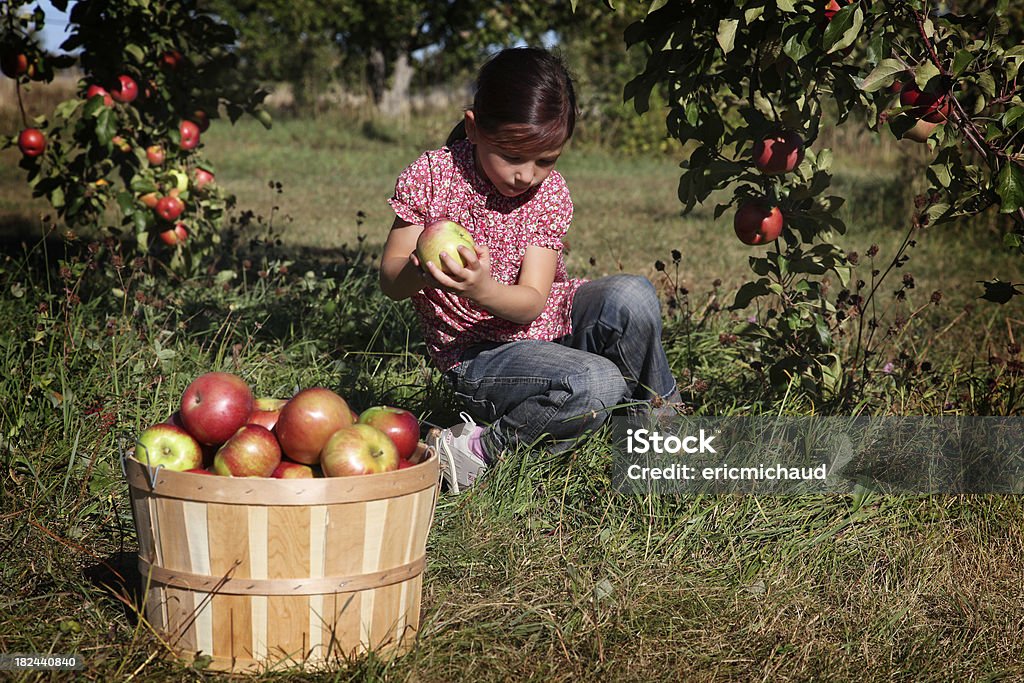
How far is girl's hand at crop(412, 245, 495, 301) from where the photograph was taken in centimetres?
211

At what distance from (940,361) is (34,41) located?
3.68 m

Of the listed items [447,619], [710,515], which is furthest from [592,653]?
[710,515]

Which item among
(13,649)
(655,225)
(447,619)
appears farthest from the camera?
(655,225)

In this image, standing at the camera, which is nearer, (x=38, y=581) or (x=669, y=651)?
(x=669, y=651)

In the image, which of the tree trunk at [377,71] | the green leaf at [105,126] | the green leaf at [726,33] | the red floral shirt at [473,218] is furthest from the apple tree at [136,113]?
the tree trunk at [377,71]

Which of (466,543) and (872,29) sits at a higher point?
(872,29)

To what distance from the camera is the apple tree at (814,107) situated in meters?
2.24

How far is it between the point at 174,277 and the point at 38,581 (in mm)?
2045

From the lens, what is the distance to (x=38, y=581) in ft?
6.68

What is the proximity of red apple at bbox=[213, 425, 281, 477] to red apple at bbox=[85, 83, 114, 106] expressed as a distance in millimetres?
2457

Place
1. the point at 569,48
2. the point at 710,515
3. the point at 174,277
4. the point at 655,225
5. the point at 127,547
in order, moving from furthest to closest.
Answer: the point at 569,48 < the point at 655,225 < the point at 174,277 < the point at 710,515 < the point at 127,547

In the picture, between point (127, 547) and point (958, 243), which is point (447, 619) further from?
point (958, 243)

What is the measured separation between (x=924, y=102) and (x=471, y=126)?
3.50 feet

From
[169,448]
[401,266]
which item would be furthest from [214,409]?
[401,266]
